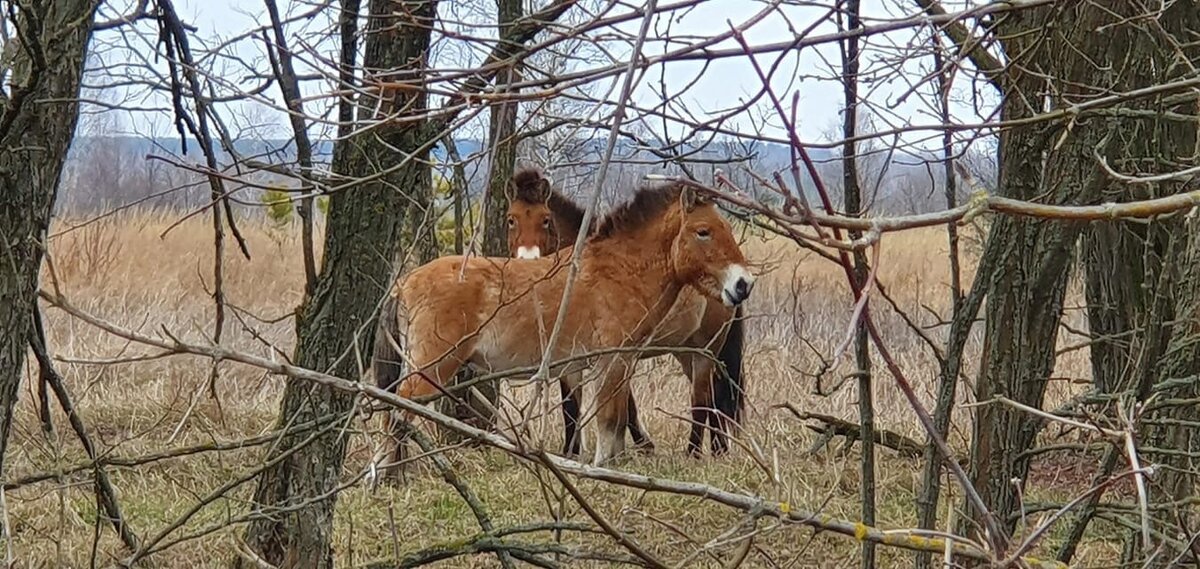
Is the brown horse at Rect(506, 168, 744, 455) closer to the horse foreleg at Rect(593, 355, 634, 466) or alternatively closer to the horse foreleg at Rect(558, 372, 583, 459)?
the horse foreleg at Rect(558, 372, 583, 459)

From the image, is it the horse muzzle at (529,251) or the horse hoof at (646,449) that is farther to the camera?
the horse muzzle at (529,251)

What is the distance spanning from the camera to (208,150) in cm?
362

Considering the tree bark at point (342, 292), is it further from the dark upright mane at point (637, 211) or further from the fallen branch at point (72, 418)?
the dark upright mane at point (637, 211)

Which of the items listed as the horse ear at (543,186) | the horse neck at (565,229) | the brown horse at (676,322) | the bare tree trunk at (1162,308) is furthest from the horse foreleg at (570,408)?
the bare tree trunk at (1162,308)

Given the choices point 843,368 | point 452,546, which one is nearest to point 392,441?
point 452,546

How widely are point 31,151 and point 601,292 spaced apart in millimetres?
5581

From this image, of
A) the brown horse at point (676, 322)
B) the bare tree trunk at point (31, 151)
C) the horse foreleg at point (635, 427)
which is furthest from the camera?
the horse foreleg at point (635, 427)

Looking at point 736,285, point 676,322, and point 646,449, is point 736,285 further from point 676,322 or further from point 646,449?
point 646,449

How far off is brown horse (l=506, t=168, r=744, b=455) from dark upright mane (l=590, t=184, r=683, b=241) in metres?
0.22

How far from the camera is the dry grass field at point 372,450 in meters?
4.00

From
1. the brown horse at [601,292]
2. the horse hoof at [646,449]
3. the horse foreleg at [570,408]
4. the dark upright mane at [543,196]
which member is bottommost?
the horse hoof at [646,449]

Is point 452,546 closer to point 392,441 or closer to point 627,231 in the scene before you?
point 392,441

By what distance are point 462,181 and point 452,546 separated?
1.03 metres

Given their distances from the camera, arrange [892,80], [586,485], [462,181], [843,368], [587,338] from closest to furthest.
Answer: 1. [892,80]
2. [462,181]
3. [586,485]
4. [587,338]
5. [843,368]
